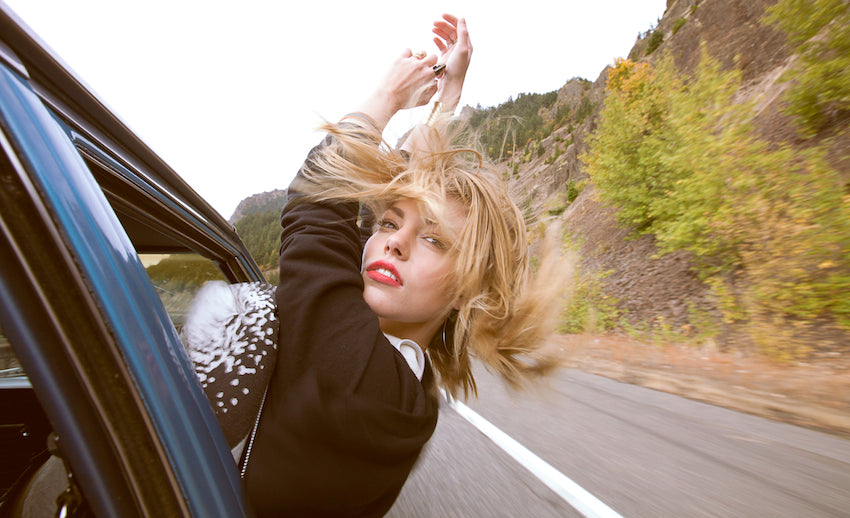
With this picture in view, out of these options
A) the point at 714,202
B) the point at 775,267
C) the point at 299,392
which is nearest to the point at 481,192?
the point at 299,392

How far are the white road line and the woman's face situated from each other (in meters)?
0.85

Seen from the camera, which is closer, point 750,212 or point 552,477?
point 552,477

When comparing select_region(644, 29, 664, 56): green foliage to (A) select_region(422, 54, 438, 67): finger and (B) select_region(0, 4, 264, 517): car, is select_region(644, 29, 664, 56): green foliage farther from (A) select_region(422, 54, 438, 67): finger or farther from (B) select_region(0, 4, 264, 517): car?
(B) select_region(0, 4, 264, 517): car

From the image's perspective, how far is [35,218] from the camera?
512mm

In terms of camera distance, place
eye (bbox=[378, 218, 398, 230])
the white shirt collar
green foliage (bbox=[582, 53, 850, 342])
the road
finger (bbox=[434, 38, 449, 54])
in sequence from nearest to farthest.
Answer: the white shirt collar
eye (bbox=[378, 218, 398, 230])
finger (bbox=[434, 38, 449, 54])
the road
green foliage (bbox=[582, 53, 850, 342])

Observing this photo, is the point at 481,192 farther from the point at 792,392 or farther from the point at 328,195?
the point at 792,392

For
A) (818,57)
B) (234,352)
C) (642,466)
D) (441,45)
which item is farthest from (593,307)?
(234,352)

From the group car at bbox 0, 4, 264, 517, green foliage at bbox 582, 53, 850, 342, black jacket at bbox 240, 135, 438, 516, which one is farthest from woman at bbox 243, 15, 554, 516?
green foliage at bbox 582, 53, 850, 342

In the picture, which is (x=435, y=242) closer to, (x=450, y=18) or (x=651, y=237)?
(x=450, y=18)

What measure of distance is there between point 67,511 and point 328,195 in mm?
1009

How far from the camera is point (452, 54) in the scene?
5.87 feet

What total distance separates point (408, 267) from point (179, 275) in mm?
947

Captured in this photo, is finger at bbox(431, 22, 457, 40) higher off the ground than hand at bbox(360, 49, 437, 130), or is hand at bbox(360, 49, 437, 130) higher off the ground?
finger at bbox(431, 22, 457, 40)

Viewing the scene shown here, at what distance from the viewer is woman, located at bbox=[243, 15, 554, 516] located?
930mm
